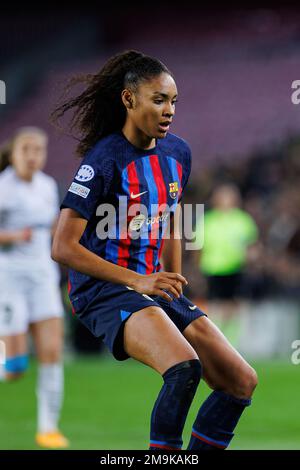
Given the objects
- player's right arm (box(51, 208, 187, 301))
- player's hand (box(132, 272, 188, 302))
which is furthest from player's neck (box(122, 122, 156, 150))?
player's hand (box(132, 272, 188, 302))

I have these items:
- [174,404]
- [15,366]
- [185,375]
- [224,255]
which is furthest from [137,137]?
[224,255]

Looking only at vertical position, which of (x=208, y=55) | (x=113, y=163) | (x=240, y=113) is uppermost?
(x=208, y=55)

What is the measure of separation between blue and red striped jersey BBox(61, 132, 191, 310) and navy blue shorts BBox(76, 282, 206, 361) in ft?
0.24

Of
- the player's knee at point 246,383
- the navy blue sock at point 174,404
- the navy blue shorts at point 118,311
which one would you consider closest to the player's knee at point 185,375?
the navy blue sock at point 174,404

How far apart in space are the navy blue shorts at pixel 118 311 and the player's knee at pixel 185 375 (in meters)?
0.29

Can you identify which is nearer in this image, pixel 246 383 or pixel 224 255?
pixel 246 383

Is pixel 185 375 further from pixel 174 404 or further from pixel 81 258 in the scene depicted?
pixel 81 258

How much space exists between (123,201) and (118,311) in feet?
1.62

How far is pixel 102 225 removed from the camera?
460cm

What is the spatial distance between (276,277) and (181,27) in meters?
9.38

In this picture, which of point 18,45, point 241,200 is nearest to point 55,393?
point 241,200

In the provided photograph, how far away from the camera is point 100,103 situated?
15.7 feet

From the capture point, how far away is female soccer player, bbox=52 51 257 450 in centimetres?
429

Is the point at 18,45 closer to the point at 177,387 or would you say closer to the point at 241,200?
the point at 241,200
